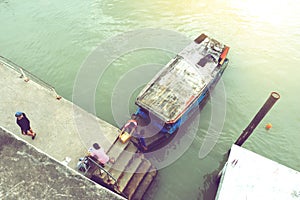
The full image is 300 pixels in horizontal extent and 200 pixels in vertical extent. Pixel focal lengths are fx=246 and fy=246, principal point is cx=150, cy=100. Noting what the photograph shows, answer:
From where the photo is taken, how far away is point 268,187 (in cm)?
600

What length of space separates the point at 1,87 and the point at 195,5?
1210 centimetres

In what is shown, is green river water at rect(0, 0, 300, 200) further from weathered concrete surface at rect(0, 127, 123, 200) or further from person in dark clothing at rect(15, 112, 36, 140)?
weathered concrete surface at rect(0, 127, 123, 200)

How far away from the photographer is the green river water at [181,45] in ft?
31.7

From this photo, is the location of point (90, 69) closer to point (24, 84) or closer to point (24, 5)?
point (24, 84)

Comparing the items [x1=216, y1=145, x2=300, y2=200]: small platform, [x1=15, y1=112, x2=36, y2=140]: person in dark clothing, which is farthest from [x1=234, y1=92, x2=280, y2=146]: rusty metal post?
[x1=15, y1=112, x2=36, y2=140]: person in dark clothing

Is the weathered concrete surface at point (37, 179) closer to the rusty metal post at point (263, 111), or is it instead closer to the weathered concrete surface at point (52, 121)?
the weathered concrete surface at point (52, 121)

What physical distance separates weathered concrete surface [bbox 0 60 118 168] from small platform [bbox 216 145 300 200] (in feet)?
12.9

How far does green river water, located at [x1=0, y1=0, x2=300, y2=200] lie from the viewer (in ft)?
31.7

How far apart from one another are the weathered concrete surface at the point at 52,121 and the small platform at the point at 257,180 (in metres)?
3.92

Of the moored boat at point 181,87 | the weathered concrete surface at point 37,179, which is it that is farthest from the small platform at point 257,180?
the weathered concrete surface at point 37,179

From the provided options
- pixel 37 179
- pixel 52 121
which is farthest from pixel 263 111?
pixel 52 121

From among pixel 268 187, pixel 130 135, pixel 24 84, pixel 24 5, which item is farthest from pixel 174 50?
pixel 24 5

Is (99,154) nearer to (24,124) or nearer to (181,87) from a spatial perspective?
(24,124)

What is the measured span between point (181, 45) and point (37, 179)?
11.0m
